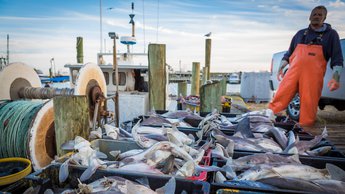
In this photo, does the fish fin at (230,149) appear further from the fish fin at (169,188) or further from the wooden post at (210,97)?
the wooden post at (210,97)

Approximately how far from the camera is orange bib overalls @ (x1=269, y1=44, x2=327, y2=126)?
15.2 ft

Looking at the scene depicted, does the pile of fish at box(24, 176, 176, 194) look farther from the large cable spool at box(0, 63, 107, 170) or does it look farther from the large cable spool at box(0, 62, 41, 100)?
the large cable spool at box(0, 62, 41, 100)

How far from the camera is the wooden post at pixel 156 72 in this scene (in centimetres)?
516

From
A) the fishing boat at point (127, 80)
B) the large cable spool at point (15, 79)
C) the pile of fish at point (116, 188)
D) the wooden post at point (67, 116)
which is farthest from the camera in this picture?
the fishing boat at point (127, 80)

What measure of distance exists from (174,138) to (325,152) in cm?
165

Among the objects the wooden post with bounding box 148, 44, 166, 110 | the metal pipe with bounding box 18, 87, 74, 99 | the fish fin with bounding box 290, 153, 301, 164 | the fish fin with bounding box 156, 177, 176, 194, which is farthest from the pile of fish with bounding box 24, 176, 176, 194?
the wooden post with bounding box 148, 44, 166, 110

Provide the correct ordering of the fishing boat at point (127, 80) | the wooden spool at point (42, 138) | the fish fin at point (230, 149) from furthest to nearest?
the fishing boat at point (127, 80) < the wooden spool at point (42, 138) < the fish fin at point (230, 149)

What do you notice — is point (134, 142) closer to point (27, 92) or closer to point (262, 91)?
point (27, 92)

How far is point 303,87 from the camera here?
475 centimetres

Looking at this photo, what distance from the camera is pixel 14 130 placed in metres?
3.64

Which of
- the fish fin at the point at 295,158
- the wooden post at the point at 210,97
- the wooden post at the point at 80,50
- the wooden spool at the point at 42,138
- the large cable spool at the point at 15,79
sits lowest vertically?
the wooden spool at the point at 42,138

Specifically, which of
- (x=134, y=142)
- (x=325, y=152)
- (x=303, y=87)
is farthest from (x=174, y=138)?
(x=303, y=87)

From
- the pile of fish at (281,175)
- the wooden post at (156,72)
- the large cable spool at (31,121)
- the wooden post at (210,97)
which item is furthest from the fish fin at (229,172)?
the wooden post at (156,72)

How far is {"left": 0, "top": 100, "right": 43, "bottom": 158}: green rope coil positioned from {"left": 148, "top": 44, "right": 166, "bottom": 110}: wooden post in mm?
2386
